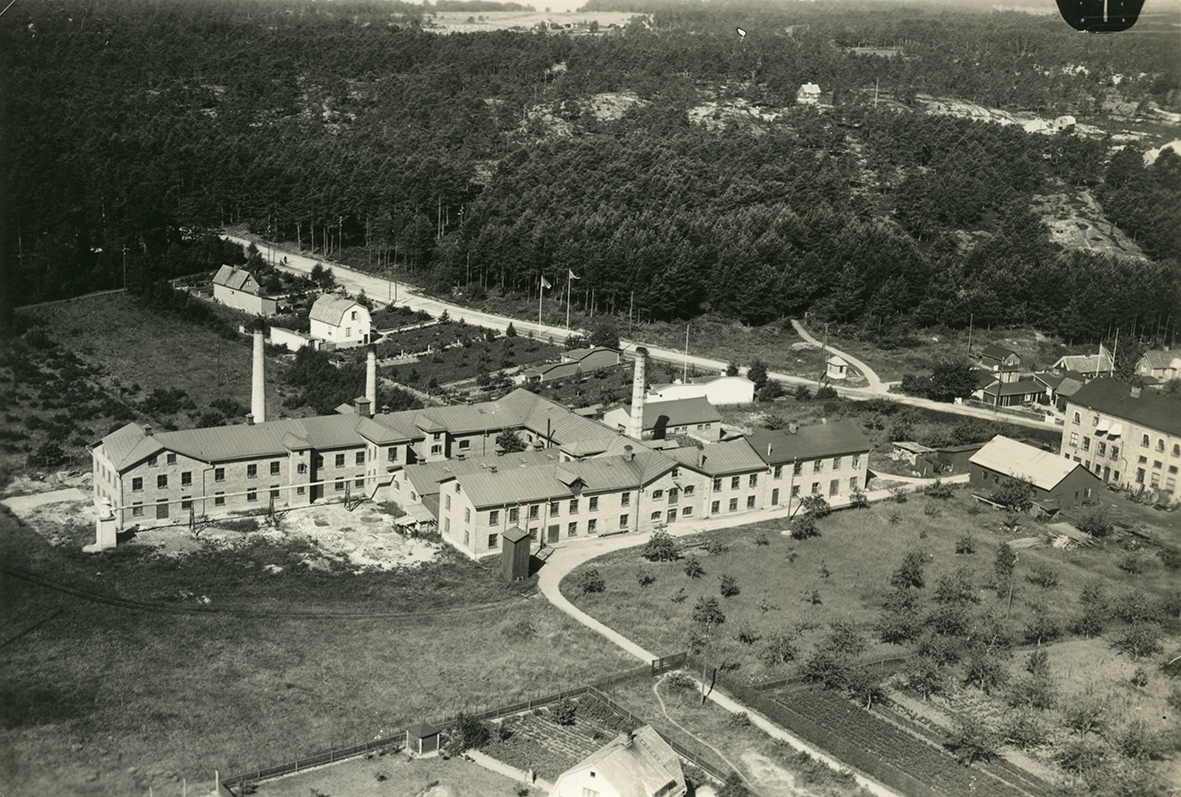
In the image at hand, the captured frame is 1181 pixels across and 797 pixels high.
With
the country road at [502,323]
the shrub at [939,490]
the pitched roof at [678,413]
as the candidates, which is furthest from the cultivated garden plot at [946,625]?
the country road at [502,323]

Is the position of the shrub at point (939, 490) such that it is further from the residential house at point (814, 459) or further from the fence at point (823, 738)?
the fence at point (823, 738)

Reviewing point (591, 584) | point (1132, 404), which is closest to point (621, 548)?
point (591, 584)

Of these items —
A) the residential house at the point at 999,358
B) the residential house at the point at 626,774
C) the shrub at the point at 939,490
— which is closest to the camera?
the residential house at the point at 626,774

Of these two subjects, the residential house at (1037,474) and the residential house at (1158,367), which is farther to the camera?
the residential house at (1158,367)

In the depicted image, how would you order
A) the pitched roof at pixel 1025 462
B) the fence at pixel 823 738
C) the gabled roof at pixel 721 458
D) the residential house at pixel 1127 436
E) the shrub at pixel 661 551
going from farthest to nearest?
the residential house at pixel 1127 436, the pitched roof at pixel 1025 462, the gabled roof at pixel 721 458, the shrub at pixel 661 551, the fence at pixel 823 738

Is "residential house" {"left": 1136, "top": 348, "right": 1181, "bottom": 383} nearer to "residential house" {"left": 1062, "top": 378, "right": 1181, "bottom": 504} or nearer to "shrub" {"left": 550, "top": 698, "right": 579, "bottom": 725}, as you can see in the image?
"residential house" {"left": 1062, "top": 378, "right": 1181, "bottom": 504}

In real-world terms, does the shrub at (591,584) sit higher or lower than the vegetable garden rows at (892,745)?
lower

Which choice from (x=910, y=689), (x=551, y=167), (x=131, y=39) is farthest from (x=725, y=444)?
(x=131, y=39)
